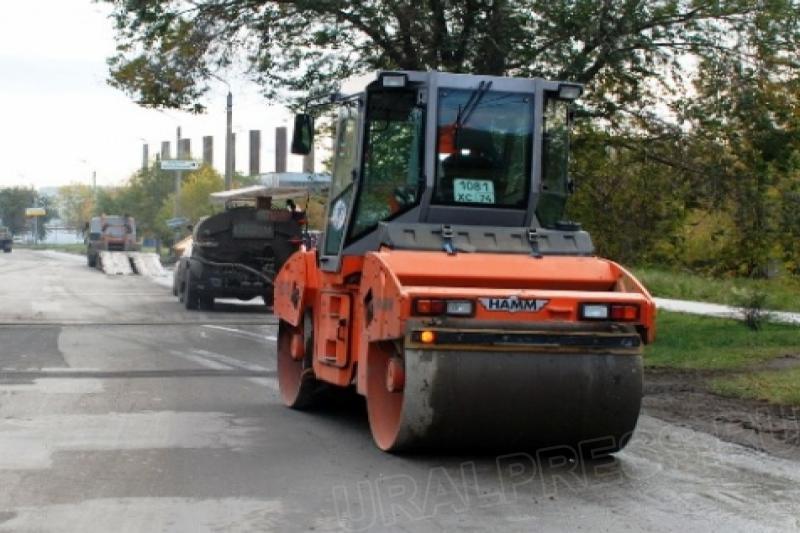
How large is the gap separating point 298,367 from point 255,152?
313 ft

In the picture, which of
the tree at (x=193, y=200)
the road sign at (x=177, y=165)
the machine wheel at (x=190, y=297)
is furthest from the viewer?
the tree at (x=193, y=200)

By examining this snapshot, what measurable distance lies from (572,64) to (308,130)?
815 centimetres

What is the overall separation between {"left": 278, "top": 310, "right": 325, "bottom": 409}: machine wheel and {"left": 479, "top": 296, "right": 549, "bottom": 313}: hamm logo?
122 inches

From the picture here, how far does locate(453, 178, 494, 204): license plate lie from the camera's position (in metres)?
10.2

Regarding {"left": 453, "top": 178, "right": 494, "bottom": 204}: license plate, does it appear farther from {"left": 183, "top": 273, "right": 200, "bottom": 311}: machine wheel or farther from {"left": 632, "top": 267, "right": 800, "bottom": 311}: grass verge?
{"left": 183, "top": 273, "right": 200, "bottom": 311}: machine wheel

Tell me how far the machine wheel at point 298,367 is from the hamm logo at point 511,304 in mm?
3097

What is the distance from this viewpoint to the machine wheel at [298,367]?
11.6 m

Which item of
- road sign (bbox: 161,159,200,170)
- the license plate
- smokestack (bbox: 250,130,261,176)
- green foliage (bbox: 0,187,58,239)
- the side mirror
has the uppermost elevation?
smokestack (bbox: 250,130,261,176)

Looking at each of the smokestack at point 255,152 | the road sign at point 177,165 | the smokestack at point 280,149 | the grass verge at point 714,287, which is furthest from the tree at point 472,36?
the smokestack at point 255,152

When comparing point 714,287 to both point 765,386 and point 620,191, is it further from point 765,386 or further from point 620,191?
point 765,386

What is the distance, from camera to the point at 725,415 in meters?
11.7

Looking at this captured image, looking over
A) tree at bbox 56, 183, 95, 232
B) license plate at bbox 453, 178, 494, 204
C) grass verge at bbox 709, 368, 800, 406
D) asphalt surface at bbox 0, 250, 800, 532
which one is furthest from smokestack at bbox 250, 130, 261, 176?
license plate at bbox 453, 178, 494, 204

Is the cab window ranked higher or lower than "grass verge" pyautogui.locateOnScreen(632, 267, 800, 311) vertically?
higher

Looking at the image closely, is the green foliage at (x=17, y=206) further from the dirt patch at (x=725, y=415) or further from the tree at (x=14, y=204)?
the dirt patch at (x=725, y=415)
